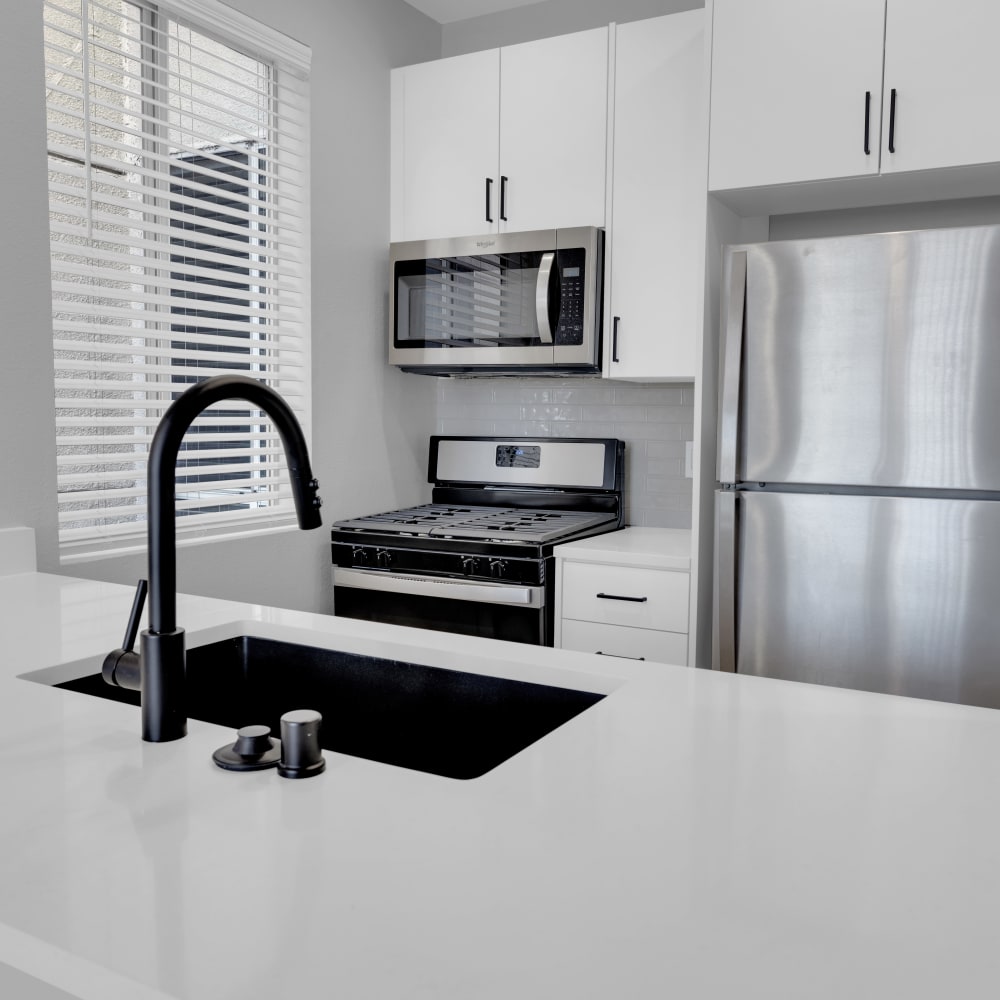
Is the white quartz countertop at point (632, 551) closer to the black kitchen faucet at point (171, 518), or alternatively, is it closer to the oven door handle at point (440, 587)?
the oven door handle at point (440, 587)

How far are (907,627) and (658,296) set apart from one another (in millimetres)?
1238

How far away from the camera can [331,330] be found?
314 cm

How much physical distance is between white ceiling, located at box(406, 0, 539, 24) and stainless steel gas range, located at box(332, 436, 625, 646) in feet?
5.25

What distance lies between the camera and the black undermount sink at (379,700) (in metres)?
1.34

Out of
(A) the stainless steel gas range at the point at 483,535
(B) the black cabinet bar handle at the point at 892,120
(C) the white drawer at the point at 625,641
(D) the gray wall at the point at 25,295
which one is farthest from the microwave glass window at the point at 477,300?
(D) the gray wall at the point at 25,295

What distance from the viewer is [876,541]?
2340 mm

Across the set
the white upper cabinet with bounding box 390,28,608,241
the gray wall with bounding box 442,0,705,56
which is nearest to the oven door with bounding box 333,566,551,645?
the white upper cabinet with bounding box 390,28,608,241

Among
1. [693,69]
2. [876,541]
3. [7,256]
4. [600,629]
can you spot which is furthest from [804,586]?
[7,256]

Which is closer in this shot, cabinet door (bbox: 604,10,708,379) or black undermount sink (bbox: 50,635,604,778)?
black undermount sink (bbox: 50,635,604,778)

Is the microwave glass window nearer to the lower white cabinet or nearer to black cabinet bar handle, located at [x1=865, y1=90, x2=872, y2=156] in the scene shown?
the lower white cabinet

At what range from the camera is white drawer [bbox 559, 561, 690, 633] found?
2.73m

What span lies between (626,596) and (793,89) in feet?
4.81

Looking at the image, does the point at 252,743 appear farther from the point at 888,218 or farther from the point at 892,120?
the point at 888,218

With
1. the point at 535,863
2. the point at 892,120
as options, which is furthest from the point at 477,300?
the point at 535,863
